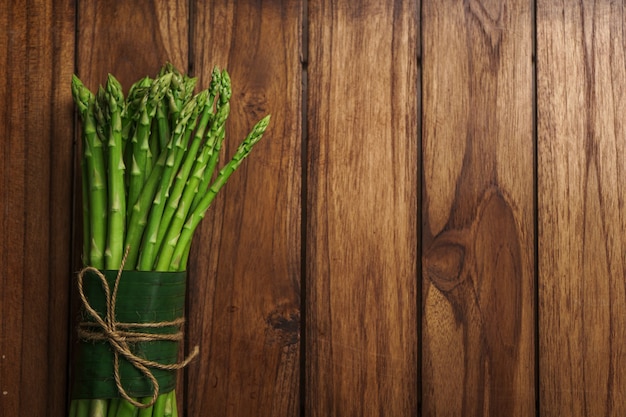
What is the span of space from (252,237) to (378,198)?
20 cm

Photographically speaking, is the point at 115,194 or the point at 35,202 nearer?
the point at 115,194

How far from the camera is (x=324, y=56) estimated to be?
906 mm

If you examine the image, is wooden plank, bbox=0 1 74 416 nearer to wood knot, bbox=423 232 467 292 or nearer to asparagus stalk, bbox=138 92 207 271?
asparagus stalk, bbox=138 92 207 271

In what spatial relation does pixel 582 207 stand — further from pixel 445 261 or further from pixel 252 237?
pixel 252 237

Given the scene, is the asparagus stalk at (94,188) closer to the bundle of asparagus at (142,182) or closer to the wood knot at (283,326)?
the bundle of asparagus at (142,182)

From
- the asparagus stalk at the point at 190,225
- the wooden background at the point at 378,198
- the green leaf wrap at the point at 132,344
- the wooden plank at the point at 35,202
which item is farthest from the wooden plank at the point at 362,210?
the wooden plank at the point at 35,202

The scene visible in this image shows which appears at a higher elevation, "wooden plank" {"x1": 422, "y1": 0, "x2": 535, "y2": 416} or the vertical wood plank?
the vertical wood plank

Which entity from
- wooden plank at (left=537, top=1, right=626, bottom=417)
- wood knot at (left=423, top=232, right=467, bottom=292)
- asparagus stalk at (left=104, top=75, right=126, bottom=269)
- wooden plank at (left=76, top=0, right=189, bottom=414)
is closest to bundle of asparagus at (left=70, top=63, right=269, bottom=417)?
asparagus stalk at (left=104, top=75, right=126, bottom=269)

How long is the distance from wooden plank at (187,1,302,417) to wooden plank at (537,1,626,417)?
38 cm

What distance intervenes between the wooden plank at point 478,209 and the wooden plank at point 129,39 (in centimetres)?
38

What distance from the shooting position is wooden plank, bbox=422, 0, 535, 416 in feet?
2.90

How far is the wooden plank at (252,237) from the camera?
866mm

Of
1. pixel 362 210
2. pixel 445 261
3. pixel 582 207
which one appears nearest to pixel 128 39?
pixel 362 210

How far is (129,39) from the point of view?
0.89 metres
